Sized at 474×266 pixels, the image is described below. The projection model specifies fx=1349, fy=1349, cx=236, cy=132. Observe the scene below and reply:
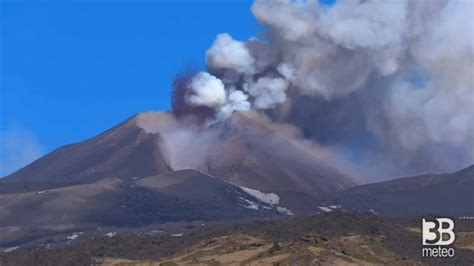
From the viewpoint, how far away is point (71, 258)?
521 feet

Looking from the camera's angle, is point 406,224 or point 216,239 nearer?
point 216,239

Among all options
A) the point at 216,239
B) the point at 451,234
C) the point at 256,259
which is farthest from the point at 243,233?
the point at 451,234

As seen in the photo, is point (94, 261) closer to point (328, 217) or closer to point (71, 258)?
point (71, 258)

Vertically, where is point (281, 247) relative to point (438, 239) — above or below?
below

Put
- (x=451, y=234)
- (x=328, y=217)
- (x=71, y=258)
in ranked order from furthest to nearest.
Result: (x=328, y=217) < (x=71, y=258) < (x=451, y=234)

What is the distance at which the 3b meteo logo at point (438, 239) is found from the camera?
493 ft

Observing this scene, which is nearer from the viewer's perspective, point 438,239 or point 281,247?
point 438,239

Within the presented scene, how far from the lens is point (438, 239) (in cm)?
15325

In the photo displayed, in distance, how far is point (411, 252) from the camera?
154m

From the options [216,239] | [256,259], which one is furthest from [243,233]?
[256,259]

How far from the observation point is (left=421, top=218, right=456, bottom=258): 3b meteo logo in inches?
5915

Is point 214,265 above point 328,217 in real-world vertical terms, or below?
below

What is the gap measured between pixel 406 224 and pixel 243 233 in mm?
24298

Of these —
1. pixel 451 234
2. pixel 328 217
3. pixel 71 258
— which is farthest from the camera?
pixel 328 217
